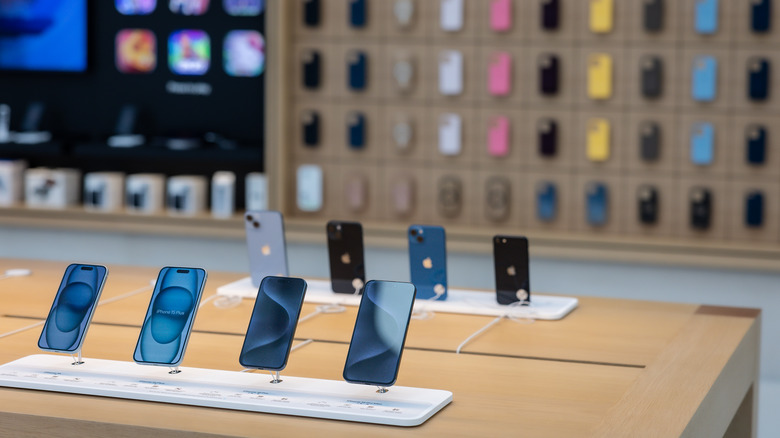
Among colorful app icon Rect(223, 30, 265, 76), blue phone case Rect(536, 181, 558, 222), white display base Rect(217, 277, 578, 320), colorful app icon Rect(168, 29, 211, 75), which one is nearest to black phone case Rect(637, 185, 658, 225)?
blue phone case Rect(536, 181, 558, 222)

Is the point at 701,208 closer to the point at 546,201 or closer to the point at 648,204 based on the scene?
the point at 648,204

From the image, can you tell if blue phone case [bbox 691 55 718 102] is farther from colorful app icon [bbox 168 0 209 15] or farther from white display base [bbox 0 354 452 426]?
white display base [bbox 0 354 452 426]

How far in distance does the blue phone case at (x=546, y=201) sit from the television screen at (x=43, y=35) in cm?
263

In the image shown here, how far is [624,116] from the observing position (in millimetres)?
4988

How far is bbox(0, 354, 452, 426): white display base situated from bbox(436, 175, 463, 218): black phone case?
3.13m

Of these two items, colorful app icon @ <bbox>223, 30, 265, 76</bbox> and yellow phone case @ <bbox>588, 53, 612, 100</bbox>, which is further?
colorful app icon @ <bbox>223, 30, 265, 76</bbox>

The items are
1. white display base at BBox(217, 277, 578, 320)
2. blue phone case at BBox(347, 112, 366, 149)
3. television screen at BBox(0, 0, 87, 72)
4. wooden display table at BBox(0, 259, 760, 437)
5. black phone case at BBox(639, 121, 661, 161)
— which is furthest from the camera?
television screen at BBox(0, 0, 87, 72)

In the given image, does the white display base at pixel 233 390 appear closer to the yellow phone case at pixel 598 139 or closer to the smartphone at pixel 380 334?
the smartphone at pixel 380 334

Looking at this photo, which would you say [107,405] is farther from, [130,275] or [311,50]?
[311,50]

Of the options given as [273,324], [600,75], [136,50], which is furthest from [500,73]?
[273,324]

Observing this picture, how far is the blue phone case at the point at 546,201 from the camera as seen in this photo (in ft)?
16.7

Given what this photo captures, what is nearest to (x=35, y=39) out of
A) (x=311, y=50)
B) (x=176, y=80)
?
(x=176, y=80)

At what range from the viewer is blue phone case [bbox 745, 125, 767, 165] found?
15.7 ft

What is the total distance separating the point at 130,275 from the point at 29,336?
940 mm
